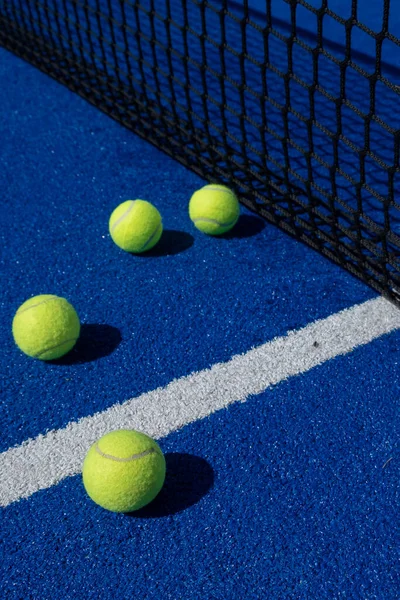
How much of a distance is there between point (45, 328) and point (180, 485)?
0.71 meters

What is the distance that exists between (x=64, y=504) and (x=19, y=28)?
3.94 m

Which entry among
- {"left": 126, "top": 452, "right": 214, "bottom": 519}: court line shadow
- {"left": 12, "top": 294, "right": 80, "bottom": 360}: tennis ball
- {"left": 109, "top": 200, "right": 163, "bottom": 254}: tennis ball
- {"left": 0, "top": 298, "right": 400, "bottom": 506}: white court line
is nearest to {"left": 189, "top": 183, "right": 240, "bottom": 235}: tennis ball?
{"left": 109, "top": 200, "right": 163, "bottom": 254}: tennis ball

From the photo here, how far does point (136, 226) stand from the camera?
2.88 m

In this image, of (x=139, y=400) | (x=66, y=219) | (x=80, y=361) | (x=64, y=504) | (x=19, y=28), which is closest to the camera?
(x=64, y=504)

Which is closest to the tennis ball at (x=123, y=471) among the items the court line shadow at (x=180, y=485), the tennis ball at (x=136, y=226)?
the court line shadow at (x=180, y=485)

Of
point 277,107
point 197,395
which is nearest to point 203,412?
point 197,395

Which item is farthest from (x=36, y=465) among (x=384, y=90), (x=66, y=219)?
(x=384, y=90)

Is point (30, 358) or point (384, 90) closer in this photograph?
point (30, 358)

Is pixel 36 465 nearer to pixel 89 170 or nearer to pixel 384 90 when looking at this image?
pixel 89 170

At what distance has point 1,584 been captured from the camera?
5.97ft

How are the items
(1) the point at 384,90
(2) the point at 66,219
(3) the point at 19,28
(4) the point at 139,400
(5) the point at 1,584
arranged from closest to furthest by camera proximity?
(5) the point at 1,584
(4) the point at 139,400
(2) the point at 66,219
(1) the point at 384,90
(3) the point at 19,28

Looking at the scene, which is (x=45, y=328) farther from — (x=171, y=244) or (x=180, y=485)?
(x=171, y=244)

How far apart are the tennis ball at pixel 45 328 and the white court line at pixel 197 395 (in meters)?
0.30

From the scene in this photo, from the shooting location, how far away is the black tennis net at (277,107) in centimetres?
272
